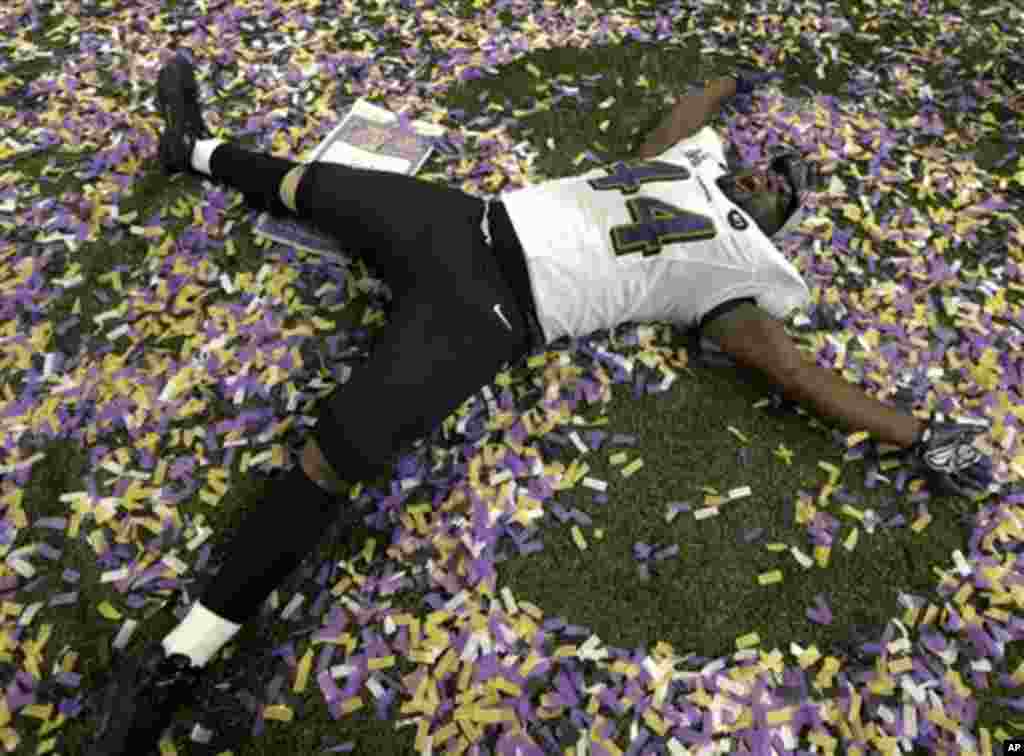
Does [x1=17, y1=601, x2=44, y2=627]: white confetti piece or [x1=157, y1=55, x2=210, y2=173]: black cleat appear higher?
[x1=157, y1=55, x2=210, y2=173]: black cleat

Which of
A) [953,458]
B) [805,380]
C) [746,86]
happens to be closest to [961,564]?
[953,458]

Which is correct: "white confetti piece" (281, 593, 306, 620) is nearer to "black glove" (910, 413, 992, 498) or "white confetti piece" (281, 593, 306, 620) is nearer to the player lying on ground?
the player lying on ground

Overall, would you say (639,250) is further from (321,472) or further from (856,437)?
(321,472)

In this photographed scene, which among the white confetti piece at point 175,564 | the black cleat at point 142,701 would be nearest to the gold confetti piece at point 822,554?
the black cleat at point 142,701

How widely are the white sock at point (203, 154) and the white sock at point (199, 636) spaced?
1.99 metres

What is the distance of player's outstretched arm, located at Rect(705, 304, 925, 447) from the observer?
8.13 feet

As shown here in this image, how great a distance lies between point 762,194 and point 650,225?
529mm

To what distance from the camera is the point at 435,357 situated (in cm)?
223

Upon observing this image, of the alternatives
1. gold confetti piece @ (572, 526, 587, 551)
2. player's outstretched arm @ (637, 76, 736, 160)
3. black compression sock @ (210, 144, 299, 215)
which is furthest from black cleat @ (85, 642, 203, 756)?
player's outstretched arm @ (637, 76, 736, 160)

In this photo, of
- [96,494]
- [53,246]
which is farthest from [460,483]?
[53,246]

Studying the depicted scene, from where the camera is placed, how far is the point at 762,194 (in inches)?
104

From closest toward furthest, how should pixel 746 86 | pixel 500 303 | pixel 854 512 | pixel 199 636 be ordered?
1. pixel 199 636
2. pixel 500 303
3. pixel 854 512
4. pixel 746 86

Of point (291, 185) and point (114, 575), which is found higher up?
point (291, 185)

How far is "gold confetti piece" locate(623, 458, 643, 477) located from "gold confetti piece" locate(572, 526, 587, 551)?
11.1 inches
